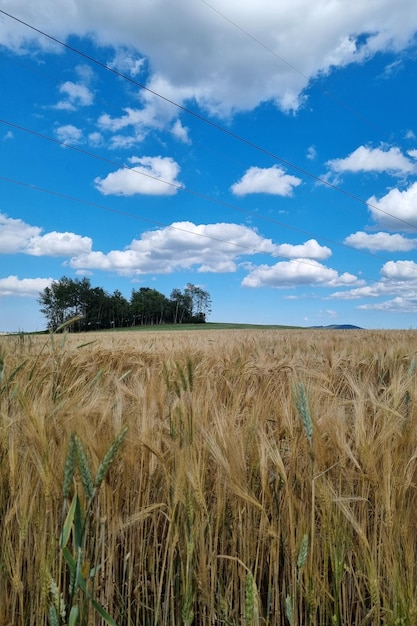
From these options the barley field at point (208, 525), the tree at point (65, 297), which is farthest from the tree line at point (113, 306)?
the barley field at point (208, 525)

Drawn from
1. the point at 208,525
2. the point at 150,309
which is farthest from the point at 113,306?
the point at 208,525

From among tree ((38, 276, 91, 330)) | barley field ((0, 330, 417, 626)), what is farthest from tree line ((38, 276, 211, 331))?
barley field ((0, 330, 417, 626))

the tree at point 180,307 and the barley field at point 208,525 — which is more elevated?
the tree at point 180,307

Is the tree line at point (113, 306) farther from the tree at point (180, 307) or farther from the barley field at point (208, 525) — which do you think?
the barley field at point (208, 525)

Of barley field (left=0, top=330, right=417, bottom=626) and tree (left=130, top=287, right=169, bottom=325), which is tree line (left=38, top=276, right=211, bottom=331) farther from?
barley field (left=0, top=330, right=417, bottom=626)

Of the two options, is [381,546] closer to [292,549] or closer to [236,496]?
[292,549]

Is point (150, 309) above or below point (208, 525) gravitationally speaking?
above

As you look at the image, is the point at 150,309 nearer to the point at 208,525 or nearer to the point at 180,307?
the point at 180,307

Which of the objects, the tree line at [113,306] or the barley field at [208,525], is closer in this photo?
the barley field at [208,525]

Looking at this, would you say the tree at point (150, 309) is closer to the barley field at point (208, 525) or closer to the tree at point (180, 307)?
the tree at point (180, 307)

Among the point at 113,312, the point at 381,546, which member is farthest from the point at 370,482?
the point at 113,312

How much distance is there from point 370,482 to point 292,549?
31 centimetres

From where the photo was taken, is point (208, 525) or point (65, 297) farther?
point (65, 297)

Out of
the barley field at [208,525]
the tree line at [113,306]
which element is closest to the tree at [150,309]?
the tree line at [113,306]
